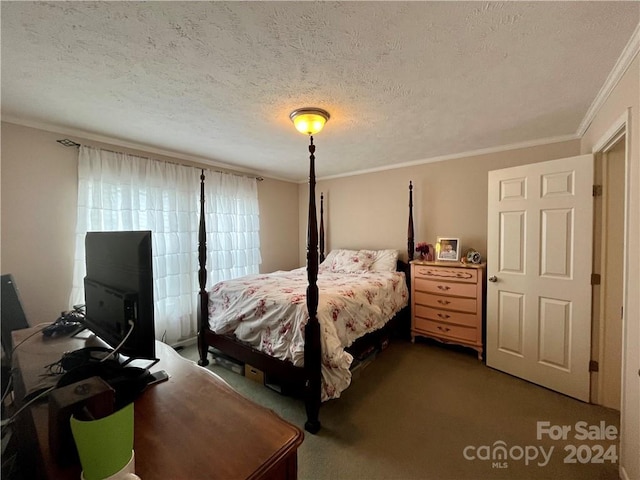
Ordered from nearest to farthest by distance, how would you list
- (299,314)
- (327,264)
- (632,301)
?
(632,301) → (299,314) → (327,264)

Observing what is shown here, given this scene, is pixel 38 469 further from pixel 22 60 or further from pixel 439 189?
pixel 439 189

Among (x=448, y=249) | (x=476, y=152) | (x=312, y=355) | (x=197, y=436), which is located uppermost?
(x=476, y=152)

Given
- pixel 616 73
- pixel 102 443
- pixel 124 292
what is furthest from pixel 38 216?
pixel 616 73

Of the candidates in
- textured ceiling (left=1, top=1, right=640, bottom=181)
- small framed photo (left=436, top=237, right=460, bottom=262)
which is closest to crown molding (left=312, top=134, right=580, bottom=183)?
textured ceiling (left=1, top=1, right=640, bottom=181)

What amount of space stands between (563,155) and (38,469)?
13.3 feet

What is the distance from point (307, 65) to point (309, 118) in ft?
1.76

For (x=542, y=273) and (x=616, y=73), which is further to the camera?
(x=542, y=273)

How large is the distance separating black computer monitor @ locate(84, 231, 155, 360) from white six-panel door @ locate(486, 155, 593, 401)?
282 cm

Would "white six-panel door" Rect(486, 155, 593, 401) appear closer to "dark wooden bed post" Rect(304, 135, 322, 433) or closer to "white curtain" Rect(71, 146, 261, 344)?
"dark wooden bed post" Rect(304, 135, 322, 433)

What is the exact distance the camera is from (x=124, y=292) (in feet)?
3.49

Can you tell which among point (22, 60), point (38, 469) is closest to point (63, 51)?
point (22, 60)

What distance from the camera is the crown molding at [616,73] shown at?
131cm

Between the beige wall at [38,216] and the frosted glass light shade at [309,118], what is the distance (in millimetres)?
2103

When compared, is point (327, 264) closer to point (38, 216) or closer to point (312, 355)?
point (312, 355)
